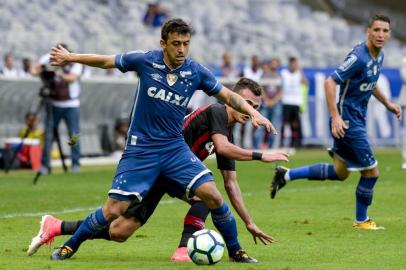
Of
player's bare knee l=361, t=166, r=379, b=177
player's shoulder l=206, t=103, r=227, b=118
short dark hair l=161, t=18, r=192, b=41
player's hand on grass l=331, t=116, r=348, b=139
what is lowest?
player's bare knee l=361, t=166, r=379, b=177

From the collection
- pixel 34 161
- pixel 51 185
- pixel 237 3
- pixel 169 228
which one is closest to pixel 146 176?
pixel 169 228

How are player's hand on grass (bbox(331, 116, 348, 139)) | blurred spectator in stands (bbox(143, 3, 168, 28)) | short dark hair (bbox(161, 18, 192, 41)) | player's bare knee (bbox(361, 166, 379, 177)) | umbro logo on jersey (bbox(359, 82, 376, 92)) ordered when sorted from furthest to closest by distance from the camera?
1. blurred spectator in stands (bbox(143, 3, 168, 28))
2. player's bare knee (bbox(361, 166, 379, 177))
3. umbro logo on jersey (bbox(359, 82, 376, 92))
4. player's hand on grass (bbox(331, 116, 348, 139))
5. short dark hair (bbox(161, 18, 192, 41))

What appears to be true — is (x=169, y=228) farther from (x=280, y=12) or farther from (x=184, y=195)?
(x=280, y=12)

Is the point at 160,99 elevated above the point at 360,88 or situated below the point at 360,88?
above

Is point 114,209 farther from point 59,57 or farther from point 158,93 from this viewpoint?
point 59,57

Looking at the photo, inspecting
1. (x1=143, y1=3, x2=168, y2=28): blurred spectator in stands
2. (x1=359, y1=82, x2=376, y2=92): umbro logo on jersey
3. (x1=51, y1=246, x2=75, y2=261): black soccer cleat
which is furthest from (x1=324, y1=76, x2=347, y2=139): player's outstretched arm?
(x1=143, y1=3, x2=168, y2=28): blurred spectator in stands

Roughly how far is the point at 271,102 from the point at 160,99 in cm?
1851

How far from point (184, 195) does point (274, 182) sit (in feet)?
15.8

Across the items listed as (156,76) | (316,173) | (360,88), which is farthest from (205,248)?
(316,173)

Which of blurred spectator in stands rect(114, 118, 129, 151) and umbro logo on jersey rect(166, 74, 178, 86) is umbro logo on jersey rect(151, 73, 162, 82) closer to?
umbro logo on jersey rect(166, 74, 178, 86)

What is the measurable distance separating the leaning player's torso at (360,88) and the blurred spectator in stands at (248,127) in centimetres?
1455

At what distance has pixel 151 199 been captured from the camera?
386 inches

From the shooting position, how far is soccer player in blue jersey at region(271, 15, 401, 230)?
12375 mm

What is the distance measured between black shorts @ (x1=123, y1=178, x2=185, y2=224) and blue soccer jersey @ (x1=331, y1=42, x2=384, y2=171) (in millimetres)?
3302
